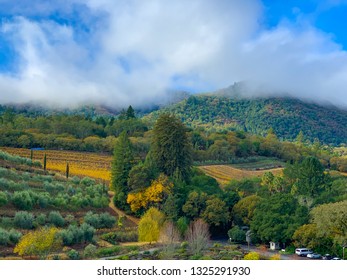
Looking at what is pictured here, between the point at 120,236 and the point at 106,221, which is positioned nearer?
the point at 120,236

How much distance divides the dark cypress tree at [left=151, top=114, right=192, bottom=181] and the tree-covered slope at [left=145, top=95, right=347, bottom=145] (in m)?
119

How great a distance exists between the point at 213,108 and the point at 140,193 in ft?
512

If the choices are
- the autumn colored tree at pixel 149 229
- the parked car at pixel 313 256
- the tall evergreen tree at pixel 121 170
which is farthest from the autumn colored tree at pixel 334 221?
the tall evergreen tree at pixel 121 170

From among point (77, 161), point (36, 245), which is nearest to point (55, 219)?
point (36, 245)

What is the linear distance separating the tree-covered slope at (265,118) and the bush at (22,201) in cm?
13199

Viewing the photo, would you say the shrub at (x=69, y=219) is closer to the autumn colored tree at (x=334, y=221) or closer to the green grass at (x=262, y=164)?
the autumn colored tree at (x=334, y=221)

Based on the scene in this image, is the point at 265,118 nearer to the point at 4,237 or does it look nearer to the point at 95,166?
the point at 95,166

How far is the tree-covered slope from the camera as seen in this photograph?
553 ft

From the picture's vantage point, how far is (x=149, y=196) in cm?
3647

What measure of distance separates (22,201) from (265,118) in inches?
6339

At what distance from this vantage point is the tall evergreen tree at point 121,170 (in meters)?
38.2

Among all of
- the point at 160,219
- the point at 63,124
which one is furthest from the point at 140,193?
the point at 63,124

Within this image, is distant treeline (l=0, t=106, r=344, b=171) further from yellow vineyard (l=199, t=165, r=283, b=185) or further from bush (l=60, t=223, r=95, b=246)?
bush (l=60, t=223, r=95, b=246)
